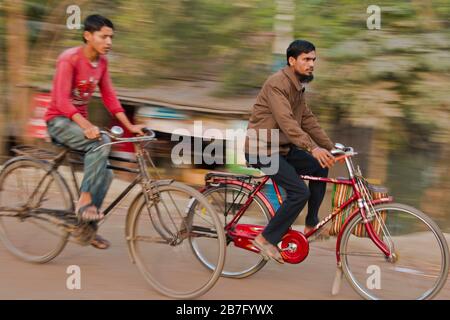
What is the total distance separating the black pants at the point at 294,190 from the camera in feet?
13.9

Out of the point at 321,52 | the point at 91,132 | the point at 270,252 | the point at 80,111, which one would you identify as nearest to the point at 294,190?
the point at 270,252

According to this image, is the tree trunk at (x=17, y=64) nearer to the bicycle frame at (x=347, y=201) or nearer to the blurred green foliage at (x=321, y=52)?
the blurred green foliage at (x=321, y=52)

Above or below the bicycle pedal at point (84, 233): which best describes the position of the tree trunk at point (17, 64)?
above

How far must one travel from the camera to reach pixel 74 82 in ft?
14.4

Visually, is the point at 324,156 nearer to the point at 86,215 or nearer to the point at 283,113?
the point at 283,113

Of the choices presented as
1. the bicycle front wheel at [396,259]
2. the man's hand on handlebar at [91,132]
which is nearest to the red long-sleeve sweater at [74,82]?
the man's hand on handlebar at [91,132]

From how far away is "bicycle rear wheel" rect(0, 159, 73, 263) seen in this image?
15.1ft

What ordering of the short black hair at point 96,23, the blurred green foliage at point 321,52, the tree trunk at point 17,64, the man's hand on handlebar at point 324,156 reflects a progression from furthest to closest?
the tree trunk at point 17,64
the blurred green foliage at point 321,52
the short black hair at point 96,23
the man's hand on handlebar at point 324,156

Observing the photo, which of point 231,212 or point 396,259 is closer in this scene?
point 396,259

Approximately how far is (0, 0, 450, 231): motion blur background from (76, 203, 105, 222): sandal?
266 cm

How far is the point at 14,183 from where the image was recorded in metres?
4.80

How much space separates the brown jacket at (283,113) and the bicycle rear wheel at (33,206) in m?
1.48

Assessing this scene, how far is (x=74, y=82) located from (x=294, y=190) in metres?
1.73
